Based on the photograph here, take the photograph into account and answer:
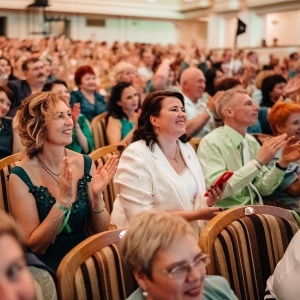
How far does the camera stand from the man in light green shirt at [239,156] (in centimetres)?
308

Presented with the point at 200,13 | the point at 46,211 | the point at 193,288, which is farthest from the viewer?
the point at 200,13

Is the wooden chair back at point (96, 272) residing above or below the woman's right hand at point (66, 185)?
below

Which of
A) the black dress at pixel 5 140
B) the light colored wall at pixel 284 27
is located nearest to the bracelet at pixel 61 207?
the black dress at pixel 5 140

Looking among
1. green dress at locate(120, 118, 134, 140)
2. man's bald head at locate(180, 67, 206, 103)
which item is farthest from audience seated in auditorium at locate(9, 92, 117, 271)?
man's bald head at locate(180, 67, 206, 103)

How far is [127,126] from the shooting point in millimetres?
4691

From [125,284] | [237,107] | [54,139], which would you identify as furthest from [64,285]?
[237,107]

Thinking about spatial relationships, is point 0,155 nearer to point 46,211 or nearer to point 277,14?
point 46,211

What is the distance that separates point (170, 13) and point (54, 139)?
62.8ft

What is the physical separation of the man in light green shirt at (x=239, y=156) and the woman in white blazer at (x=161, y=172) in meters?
0.28

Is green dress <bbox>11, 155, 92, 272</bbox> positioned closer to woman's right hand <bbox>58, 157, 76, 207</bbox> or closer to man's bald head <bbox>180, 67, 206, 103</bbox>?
woman's right hand <bbox>58, 157, 76, 207</bbox>

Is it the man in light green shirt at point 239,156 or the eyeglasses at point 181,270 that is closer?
the eyeglasses at point 181,270

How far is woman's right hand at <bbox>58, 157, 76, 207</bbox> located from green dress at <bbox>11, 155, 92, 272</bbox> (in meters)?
0.18

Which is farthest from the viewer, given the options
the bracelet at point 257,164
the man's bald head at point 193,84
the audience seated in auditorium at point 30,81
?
the audience seated in auditorium at point 30,81

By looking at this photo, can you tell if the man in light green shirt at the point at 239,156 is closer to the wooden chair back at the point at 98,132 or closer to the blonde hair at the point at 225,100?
the blonde hair at the point at 225,100
